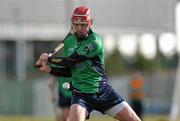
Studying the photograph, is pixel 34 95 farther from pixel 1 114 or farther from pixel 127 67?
pixel 127 67

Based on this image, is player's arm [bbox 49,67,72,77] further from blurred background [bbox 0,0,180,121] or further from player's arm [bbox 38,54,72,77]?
blurred background [bbox 0,0,180,121]

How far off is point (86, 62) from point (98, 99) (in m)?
0.60

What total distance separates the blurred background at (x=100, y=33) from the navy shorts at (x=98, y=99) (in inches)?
603

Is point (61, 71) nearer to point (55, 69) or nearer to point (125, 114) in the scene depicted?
point (55, 69)

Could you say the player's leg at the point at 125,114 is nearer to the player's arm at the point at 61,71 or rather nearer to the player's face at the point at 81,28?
the player's arm at the point at 61,71

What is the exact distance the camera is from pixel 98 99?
13406 millimetres

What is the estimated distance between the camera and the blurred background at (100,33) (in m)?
31.3

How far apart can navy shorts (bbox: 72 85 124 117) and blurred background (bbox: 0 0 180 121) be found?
50.3ft

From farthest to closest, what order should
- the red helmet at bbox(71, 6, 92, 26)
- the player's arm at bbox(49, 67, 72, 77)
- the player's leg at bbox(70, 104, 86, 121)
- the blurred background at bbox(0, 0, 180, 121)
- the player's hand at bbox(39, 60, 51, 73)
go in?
the blurred background at bbox(0, 0, 180, 121) < the player's arm at bbox(49, 67, 72, 77) < the player's hand at bbox(39, 60, 51, 73) < the red helmet at bbox(71, 6, 92, 26) < the player's leg at bbox(70, 104, 86, 121)

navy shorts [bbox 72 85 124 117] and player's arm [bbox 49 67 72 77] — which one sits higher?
player's arm [bbox 49 67 72 77]

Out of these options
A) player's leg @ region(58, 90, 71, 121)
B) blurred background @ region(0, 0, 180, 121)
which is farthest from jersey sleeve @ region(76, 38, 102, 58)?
blurred background @ region(0, 0, 180, 121)

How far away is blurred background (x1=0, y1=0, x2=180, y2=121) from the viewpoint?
31281 mm

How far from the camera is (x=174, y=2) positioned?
3045cm

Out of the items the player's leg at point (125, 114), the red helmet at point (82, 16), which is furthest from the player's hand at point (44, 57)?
the player's leg at point (125, 114)
